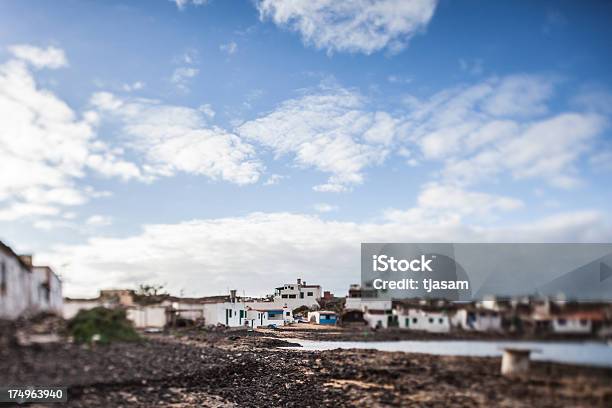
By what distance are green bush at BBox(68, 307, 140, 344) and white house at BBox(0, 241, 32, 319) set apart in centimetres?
38

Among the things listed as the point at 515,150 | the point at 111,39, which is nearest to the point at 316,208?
the point at 515,150

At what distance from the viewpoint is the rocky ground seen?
11.2ft

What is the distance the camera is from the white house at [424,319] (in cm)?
395

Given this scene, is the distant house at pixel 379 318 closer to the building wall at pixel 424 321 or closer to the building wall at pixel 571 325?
the building wall at pixel 424 321

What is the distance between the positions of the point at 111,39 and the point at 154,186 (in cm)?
116

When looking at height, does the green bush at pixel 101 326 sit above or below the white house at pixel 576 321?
below

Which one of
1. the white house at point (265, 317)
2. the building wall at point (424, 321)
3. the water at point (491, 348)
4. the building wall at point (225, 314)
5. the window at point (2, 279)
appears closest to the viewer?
the water at point (491, 348)

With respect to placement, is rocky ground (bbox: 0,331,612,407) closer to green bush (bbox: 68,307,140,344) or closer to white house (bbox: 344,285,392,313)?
green bush (bbox: 68,307,140,344)

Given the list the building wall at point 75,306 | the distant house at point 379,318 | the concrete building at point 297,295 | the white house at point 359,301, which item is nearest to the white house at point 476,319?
the distant house at point 379,318

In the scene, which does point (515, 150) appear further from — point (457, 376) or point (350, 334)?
point (350, 334)

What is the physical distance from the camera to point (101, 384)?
173 inches

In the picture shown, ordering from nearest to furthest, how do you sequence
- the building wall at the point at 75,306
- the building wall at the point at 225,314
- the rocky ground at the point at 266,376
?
the rocky ground at the point at 266,376, the building wall at the point at 75,306, the building wall at the point at 225,314

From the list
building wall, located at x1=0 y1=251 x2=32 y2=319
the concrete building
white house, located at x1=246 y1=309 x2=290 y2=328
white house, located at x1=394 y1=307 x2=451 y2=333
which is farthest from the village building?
white house, located at x1=394 y1=307 x2=451 y2=333

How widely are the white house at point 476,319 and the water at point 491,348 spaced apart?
9cm
